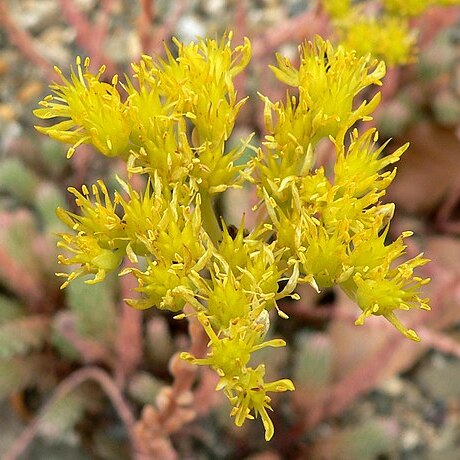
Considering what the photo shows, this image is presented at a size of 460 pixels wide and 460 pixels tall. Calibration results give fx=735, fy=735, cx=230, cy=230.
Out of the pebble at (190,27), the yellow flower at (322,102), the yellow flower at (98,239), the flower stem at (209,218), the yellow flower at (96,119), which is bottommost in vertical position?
the pebble at (190,27)

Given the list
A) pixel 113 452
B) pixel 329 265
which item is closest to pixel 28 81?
pixel 113 452

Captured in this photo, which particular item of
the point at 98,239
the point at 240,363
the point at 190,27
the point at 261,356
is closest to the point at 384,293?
the point at 240,363

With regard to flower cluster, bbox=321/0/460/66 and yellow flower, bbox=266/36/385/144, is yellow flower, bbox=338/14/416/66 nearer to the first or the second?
flower cluster, bbox=321/0/460/66

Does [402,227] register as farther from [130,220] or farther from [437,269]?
[130,220]

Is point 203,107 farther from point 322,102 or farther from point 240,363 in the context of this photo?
point 240,363

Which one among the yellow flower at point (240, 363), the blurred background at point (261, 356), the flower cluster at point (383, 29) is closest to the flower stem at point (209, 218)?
the yellow flower at point (240, 363)

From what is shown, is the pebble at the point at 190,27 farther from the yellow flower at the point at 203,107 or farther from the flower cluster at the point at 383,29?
the yellow flower at the point at 203,107

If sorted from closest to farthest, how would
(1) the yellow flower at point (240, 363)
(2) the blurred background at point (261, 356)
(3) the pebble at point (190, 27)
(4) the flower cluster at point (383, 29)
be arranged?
(1) the yellow flower at point (240, 363) < (4) the flower cluster at point (383, 29) < (2) the blurred background at point (261, 356) < (3) the pebble at point (190, 27)
